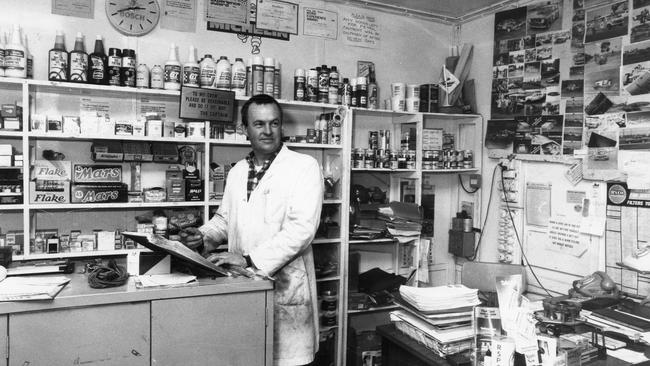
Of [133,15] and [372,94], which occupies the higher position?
[133,15]

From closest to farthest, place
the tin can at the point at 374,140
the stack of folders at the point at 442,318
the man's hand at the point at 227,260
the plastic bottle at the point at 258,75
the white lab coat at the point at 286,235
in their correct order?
the stack of folders at the point at 442,318 < the man's hand at the point at 227,260 < the white lab coat at the point at 286,235 < the plastic bottle at the point at 258,75 < the tin can at the point at 374,140

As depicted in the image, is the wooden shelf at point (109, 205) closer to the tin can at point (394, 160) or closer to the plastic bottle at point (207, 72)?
the plastic bottle at point (207, 72)

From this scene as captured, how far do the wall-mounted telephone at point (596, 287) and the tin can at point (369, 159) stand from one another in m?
1.51

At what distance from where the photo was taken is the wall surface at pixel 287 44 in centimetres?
277

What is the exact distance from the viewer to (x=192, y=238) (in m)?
2.16

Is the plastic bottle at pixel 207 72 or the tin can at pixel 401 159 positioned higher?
the plastic bottle at pixel 207 72

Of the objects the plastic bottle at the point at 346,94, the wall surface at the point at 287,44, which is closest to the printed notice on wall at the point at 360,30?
the wall surface at the point at 287,44

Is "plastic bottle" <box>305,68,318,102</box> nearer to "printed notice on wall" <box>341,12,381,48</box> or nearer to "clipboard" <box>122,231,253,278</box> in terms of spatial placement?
"printed notice on wall" <box>341,12,381,48</box>

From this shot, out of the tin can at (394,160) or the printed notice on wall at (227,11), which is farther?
the tin can at (394,160)

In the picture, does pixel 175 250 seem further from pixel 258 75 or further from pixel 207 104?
pixel 258 75

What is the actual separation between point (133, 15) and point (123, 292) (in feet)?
6.94

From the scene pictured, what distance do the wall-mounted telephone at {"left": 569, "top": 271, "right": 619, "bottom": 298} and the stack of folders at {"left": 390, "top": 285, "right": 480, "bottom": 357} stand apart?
103 cm

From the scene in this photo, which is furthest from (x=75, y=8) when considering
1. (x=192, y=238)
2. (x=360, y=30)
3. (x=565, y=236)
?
(x=565, y=236)

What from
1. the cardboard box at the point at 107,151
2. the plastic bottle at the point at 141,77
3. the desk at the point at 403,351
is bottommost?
the desk at the point at 403,351
